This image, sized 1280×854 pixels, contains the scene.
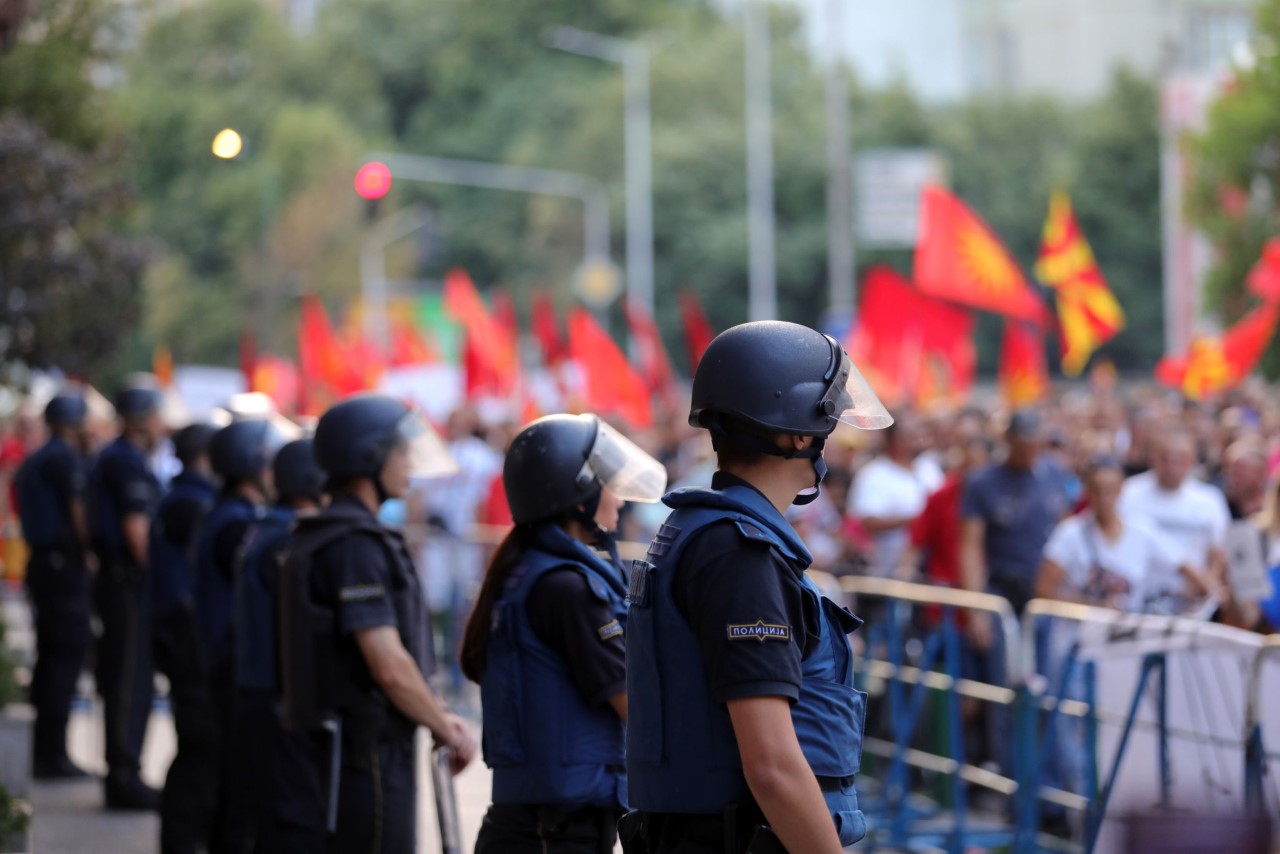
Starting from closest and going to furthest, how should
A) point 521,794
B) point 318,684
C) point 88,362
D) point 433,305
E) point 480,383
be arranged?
1. point 521,794
2. point 318,684
3. point 88,362
4. point 480,383
5. point 433,305

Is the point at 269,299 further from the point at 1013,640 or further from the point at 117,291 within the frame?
the point at 1013,640

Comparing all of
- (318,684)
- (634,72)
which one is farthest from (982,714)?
(634,72)

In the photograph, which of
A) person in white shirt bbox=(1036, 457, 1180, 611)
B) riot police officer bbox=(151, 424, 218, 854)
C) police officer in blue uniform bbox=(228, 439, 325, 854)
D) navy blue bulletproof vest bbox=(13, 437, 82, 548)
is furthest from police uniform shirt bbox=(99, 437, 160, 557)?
person in white shirt bbox=(1036, 457, 1180, 611)

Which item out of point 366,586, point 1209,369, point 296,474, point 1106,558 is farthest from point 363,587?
point 1209,369

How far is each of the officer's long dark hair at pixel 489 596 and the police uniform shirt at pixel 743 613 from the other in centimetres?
159

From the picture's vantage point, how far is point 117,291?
13.9 metres

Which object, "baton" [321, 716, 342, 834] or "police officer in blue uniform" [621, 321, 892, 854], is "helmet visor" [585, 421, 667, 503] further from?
"police officer in blue uniform" [621, 321, 892, 854]

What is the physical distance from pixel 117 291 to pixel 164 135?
51.0 metres

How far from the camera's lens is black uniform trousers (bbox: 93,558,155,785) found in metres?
10.1

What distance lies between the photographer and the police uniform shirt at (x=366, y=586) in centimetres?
564

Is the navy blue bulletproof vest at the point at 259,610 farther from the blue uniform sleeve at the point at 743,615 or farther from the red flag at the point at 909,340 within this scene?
the red flag at the point at 909,340

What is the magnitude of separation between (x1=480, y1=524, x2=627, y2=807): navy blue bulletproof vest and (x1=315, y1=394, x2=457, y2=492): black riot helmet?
3.87 feet

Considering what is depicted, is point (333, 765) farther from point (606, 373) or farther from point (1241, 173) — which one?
point (1241, 173)

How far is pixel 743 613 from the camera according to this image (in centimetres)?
334
